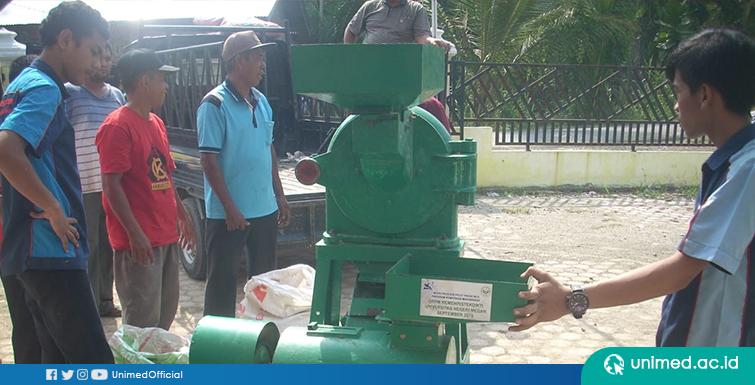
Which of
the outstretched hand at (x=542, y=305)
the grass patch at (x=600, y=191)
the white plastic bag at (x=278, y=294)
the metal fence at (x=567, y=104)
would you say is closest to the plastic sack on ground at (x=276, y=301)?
the white plastic bag at (x=278, y=294)

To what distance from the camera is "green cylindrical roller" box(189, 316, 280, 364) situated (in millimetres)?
2123

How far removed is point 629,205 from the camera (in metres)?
8.04

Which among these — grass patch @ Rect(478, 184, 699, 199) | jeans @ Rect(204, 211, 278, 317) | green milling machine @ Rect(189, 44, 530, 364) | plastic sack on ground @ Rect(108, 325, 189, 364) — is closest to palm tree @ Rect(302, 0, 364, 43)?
grass patch @ Rect(478, 184, 699, 199)

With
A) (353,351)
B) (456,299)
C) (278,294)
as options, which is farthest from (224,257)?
(456,299)

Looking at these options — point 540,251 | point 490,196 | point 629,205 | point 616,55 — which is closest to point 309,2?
point 616,55

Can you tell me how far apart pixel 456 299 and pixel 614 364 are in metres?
0.56

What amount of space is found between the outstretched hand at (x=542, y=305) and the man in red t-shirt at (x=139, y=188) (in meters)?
1.92

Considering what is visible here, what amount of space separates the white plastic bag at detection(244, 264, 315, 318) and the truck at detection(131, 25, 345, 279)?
0.79m

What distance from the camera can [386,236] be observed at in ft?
7.77

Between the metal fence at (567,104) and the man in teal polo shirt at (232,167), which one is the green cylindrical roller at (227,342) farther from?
the metal fence at (567,104)

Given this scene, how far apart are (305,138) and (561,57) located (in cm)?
1026

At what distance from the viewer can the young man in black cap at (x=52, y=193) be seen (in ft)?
7.05

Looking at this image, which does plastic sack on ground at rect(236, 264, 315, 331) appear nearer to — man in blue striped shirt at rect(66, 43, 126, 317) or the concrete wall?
man in blue striped shirt at rect(66, 43, 126, 317)

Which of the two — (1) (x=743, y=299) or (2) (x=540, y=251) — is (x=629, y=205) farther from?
(1) (x=743, y=299)
